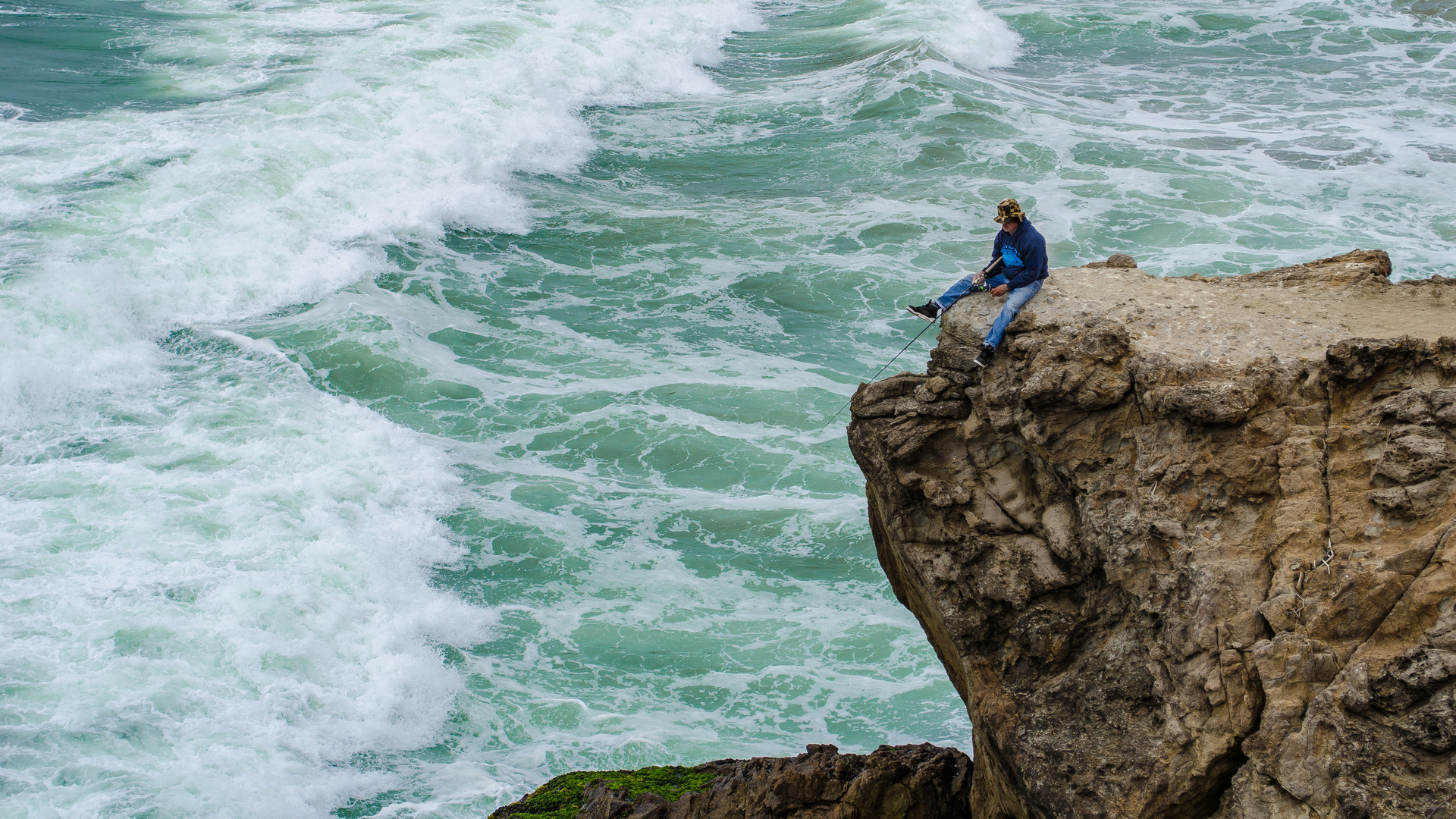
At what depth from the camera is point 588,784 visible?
7.77m

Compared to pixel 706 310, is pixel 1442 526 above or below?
above

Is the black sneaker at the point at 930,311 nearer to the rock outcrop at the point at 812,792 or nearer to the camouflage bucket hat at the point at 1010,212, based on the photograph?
the camouflage bucket hat at the point at 1010,212

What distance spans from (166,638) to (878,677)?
253 inches

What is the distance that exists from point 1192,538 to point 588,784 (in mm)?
4380

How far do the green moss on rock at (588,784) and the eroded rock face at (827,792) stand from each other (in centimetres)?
16

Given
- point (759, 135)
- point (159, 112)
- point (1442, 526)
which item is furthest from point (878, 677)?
point (159, 112)

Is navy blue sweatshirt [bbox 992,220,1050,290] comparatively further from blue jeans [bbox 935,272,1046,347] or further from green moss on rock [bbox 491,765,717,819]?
green moss on rock [bbox 491,765,717,819]

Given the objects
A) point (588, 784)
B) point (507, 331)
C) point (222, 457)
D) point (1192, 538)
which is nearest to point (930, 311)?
point (1192, 538)

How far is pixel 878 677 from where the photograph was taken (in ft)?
34.2

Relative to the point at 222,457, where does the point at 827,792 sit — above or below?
above

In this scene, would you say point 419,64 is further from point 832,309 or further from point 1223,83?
point 1223,83

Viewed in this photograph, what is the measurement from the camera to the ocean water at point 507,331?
9938 mm

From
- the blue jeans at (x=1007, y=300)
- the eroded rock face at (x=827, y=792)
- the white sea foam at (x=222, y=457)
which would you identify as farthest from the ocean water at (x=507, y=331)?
the blue jeans at (x=1007, y=300)

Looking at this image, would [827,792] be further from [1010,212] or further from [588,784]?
[1010,212]
